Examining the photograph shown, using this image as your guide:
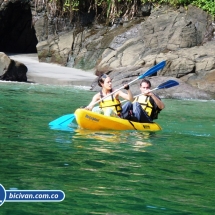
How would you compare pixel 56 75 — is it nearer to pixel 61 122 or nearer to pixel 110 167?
pixel 61 122

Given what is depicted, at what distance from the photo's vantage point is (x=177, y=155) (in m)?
6.01

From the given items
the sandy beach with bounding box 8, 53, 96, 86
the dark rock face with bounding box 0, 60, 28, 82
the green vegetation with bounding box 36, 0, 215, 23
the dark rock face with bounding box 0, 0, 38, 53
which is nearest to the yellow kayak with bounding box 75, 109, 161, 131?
the sandy beach with bounding box 8, 53, 96, 86

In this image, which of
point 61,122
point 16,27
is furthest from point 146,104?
point 16,27

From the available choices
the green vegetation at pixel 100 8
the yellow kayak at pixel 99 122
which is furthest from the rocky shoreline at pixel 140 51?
the yellow kayak at pixel 99 122

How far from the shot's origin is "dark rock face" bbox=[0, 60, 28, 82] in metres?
17.8

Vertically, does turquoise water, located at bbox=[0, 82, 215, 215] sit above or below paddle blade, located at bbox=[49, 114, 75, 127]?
above

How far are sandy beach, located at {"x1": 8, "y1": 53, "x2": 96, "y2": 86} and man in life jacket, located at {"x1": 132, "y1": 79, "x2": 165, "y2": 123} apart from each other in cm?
976

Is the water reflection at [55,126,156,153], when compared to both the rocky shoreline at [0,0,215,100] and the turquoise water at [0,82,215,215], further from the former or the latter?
the rocky shoreline at [0,0,215,100]

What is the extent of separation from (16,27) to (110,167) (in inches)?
867

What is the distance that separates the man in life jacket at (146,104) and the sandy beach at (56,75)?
9758 mm

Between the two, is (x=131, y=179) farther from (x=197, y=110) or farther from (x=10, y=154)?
(x=197, y=110)

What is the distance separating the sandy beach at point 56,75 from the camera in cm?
1838

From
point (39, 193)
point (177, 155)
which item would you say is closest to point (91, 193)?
point (39, 193)

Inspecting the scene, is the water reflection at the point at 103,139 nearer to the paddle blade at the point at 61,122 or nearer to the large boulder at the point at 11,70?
the paddle blade at the point at 61,122
